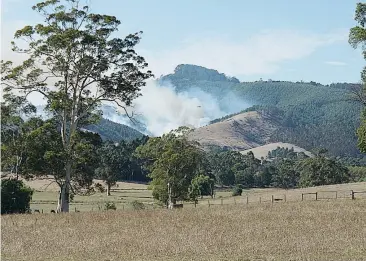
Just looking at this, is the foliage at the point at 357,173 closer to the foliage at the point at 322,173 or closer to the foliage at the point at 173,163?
the foliage at the point at 322,173

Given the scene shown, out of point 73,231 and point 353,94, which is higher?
point 353,94

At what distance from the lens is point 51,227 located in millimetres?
28656

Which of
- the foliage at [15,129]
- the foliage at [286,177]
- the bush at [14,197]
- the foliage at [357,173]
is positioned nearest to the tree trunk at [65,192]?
the foliage at [15,129]

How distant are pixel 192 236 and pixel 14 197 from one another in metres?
25.1

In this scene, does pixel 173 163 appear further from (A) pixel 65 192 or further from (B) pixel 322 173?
(B) pixel 322 173

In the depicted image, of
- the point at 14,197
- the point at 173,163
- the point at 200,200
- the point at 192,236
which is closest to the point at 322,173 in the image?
the point at 200,200

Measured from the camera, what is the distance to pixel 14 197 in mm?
44062

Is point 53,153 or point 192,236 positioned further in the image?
point 53,153

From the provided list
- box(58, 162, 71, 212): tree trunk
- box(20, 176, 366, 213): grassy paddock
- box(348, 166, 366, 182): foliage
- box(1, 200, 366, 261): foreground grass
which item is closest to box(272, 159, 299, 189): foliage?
box(348, 166, 366, 182): foliage

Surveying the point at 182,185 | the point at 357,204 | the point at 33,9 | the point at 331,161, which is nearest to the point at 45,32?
the point at 33,9

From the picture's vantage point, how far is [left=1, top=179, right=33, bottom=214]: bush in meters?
43.0

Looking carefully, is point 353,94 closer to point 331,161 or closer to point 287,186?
point 331,161

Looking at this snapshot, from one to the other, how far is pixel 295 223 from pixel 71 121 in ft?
67.3

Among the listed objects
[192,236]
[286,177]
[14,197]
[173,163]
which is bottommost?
[192,236]
